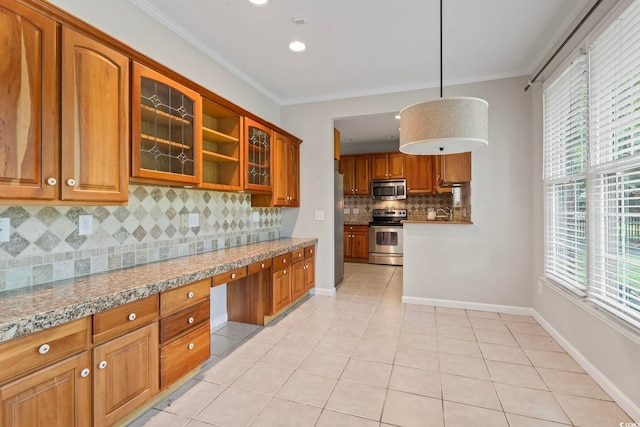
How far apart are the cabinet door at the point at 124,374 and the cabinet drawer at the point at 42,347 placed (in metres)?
0.12

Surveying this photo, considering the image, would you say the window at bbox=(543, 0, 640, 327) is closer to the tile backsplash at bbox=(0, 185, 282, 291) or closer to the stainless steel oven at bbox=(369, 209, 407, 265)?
the tile backsplash at bbox=(0, 185, 282, 291)

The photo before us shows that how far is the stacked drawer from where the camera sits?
1893 millimetres

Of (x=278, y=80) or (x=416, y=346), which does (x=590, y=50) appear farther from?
(x=278, y=80)

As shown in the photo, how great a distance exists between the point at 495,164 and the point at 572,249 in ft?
4.41

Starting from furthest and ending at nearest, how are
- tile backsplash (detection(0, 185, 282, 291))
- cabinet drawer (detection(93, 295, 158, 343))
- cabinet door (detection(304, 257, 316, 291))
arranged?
cabinet door (detection(304, 257, 316, 291)), tile backsplash (detection(0, 185, 282, 291)), cabinet drawer (detection(93, 295, 158, 343))

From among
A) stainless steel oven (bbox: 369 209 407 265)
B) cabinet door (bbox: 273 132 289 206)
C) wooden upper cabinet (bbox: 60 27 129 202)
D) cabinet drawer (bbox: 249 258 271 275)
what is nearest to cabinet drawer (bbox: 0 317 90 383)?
wooden upper cabinet (bbox: 60 27 129 202)

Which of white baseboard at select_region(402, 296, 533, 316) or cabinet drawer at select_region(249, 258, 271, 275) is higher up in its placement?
cabinet drawer at select_region(249, 258, 271, 275)

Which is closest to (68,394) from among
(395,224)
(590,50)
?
(590,50)

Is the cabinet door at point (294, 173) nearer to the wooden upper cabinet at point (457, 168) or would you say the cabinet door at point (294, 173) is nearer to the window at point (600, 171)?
the wooden upper cabinet at point (457, 168)

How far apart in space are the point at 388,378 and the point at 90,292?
1.96m

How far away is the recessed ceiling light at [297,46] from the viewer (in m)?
2.92

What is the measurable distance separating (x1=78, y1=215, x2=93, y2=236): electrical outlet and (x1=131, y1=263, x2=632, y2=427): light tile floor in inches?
46.7

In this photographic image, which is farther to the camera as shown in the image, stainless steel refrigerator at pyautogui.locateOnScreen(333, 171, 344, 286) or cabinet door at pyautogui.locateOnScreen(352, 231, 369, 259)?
cabinet door at pyautogui.locateOnScreen(352, 231, 369, 259)

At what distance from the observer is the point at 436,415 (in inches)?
72.2
